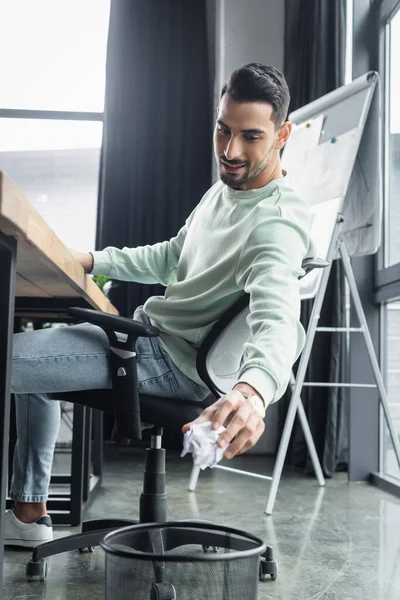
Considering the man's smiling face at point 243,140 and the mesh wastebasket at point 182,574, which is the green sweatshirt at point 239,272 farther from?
the mesh wastebasket at point 182,574

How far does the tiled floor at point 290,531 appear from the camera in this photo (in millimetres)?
1670

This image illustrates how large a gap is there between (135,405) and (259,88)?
686mm

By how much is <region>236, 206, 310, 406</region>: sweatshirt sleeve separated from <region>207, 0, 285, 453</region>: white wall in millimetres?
3102

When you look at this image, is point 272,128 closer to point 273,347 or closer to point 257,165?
point 257,165

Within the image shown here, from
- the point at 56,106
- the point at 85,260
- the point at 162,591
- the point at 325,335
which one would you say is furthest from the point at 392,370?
the point at 56,106

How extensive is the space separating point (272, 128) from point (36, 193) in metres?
3.54

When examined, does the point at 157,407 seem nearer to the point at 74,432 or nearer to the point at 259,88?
the point at 259,88

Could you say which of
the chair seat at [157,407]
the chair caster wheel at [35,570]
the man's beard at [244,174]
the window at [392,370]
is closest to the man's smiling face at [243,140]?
the man's beard at [244,174]

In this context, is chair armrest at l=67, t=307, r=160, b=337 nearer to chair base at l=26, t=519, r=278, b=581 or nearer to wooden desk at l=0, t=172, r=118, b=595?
wooden desk at l=0, t=172, r=118, b=595

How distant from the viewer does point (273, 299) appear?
1088 mm

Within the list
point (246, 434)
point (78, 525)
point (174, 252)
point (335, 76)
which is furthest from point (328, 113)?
point (246, 434)

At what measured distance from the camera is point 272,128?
4.86 ft

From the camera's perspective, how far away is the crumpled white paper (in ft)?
2.73

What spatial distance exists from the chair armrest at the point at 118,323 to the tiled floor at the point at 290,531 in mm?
508
